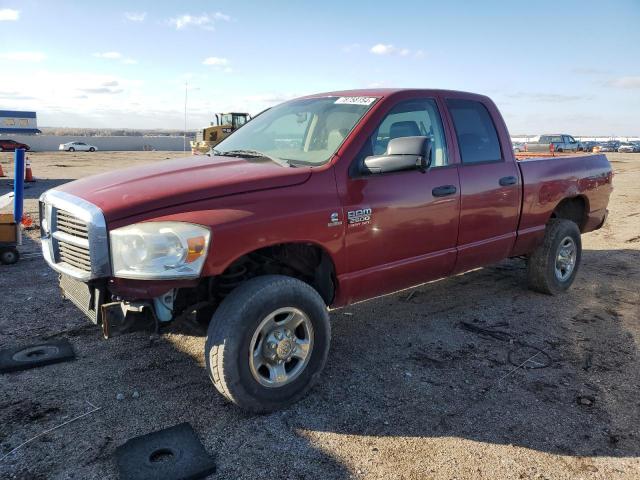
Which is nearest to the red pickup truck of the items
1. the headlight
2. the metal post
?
the headlight

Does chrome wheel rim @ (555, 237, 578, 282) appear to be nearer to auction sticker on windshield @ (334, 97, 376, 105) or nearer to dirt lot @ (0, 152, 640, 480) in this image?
dirt lot @ (0, 152, 640, 480)

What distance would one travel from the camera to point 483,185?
4250mm

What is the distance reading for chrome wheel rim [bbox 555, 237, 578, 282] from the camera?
541 centimetres

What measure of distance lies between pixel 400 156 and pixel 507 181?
1.62 meters

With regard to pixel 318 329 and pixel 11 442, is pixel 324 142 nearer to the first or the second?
pixel 318 329

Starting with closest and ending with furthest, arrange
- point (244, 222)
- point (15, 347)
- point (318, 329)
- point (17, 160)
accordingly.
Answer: point (244, 222), point (318, 329), point (15, 347), point (17, 160)

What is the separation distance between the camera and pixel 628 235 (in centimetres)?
858

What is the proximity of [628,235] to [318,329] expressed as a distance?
7513mm

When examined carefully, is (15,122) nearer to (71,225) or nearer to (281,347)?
(71,225)

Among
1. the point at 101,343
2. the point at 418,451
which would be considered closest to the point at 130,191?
the point at 101,343

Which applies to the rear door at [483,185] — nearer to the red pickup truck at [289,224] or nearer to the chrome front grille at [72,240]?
the red pickup truck at [289,224]

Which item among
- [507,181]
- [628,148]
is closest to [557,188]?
[507,181]

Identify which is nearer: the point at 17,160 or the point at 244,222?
the point at 244,222

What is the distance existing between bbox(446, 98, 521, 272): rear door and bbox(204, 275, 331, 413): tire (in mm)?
1647
